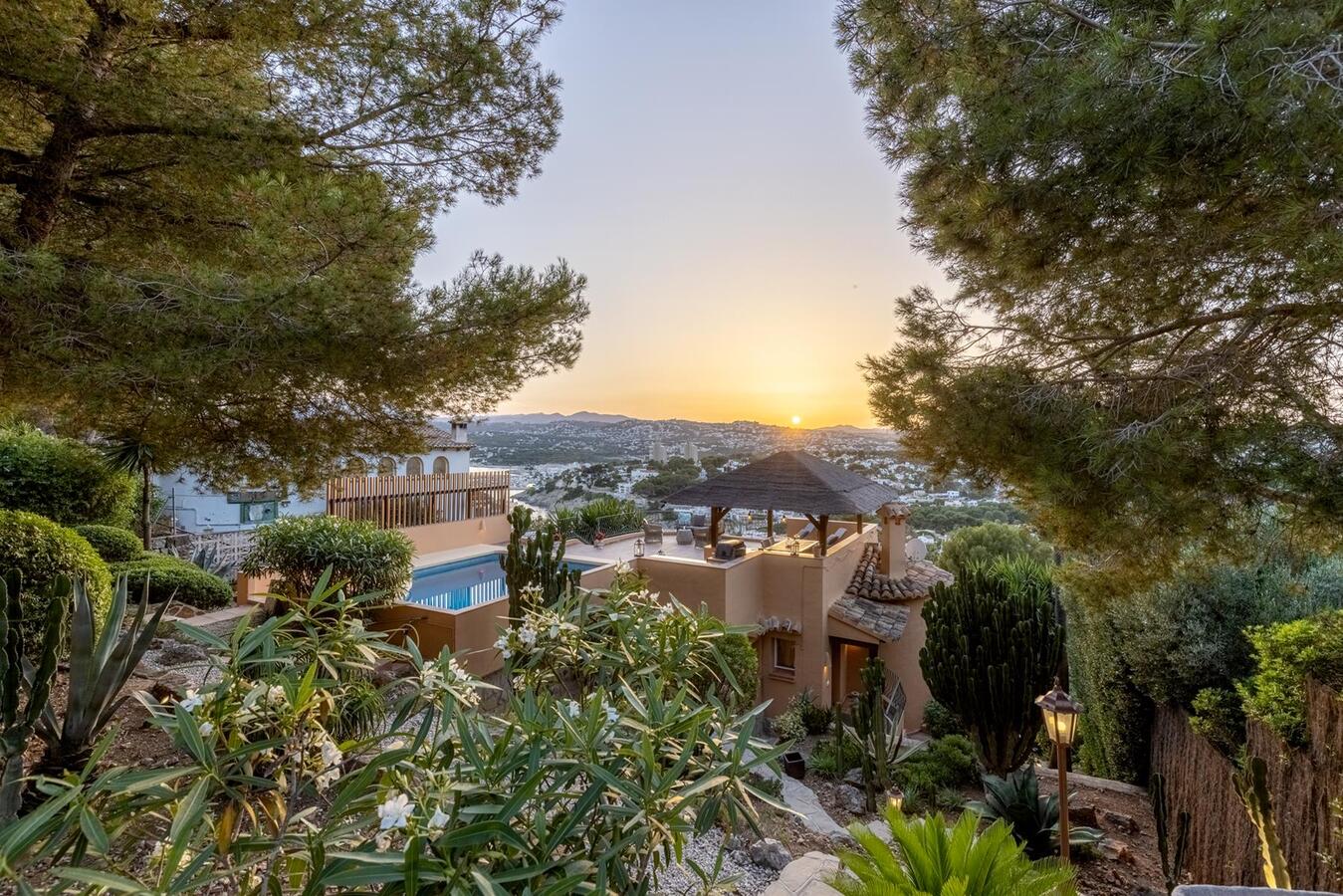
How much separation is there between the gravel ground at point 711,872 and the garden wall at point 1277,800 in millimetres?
2902

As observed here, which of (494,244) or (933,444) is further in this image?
(494,244)

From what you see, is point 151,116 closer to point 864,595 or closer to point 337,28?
point 337,28

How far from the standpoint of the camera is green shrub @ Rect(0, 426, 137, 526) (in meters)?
7.40

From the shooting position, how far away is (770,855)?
11.9ft

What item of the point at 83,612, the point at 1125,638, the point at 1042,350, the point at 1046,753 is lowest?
the point at 1046,753

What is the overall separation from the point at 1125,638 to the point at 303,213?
800cm

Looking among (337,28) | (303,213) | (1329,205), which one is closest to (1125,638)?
(1329,205)

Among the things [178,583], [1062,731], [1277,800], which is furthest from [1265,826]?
[178,583]

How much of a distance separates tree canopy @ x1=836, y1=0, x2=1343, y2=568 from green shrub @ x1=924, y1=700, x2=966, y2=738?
20.1 feet

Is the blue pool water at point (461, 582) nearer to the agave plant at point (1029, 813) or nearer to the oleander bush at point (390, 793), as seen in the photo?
the agave plant at point (1029, 813)

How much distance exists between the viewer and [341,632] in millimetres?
2143

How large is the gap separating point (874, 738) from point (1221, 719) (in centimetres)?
280

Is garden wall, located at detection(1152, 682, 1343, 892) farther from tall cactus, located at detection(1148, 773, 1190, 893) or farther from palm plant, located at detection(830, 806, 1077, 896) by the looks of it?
palm plant, located at detection(830, 806, 1077, 896)

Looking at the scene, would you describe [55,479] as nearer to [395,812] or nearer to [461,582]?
[461,582]
